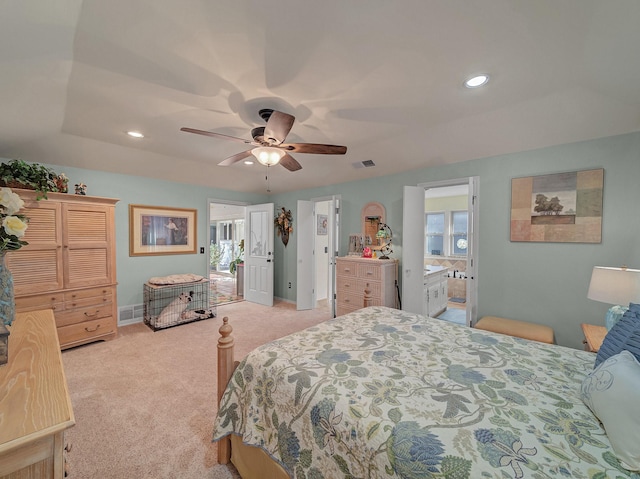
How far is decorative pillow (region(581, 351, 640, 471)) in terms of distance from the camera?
805mm

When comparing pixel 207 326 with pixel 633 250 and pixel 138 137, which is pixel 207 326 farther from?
pixel 633 250

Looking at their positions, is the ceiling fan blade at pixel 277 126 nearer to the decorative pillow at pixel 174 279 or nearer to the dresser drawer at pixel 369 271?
the dresser drawer at pixel 369 271

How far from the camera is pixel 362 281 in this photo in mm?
4121

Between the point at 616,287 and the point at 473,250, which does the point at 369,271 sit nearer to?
the point at 473,250

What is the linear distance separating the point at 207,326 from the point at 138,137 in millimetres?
2815

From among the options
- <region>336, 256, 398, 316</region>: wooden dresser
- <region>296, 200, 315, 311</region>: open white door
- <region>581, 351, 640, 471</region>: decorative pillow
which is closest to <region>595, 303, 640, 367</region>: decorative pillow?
<region>581, 351, 640, 471</region>: decorative pillow

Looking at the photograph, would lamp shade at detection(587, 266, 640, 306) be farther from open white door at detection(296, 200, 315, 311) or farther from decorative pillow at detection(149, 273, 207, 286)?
decorative pillow at detection(149, 273, 207, 286)

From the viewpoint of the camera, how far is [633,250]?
8.28 feet

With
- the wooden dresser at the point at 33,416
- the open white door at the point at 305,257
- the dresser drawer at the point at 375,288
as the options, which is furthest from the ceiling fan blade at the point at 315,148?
the open white door at the point at 305,257

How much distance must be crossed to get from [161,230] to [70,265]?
4.81 ft

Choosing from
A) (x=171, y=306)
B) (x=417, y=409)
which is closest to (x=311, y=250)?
(x=171, y=306)

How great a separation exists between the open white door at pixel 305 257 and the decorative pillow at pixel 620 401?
14.1ft

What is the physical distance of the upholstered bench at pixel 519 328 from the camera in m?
2.65

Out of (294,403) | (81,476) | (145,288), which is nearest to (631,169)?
(294,403)
